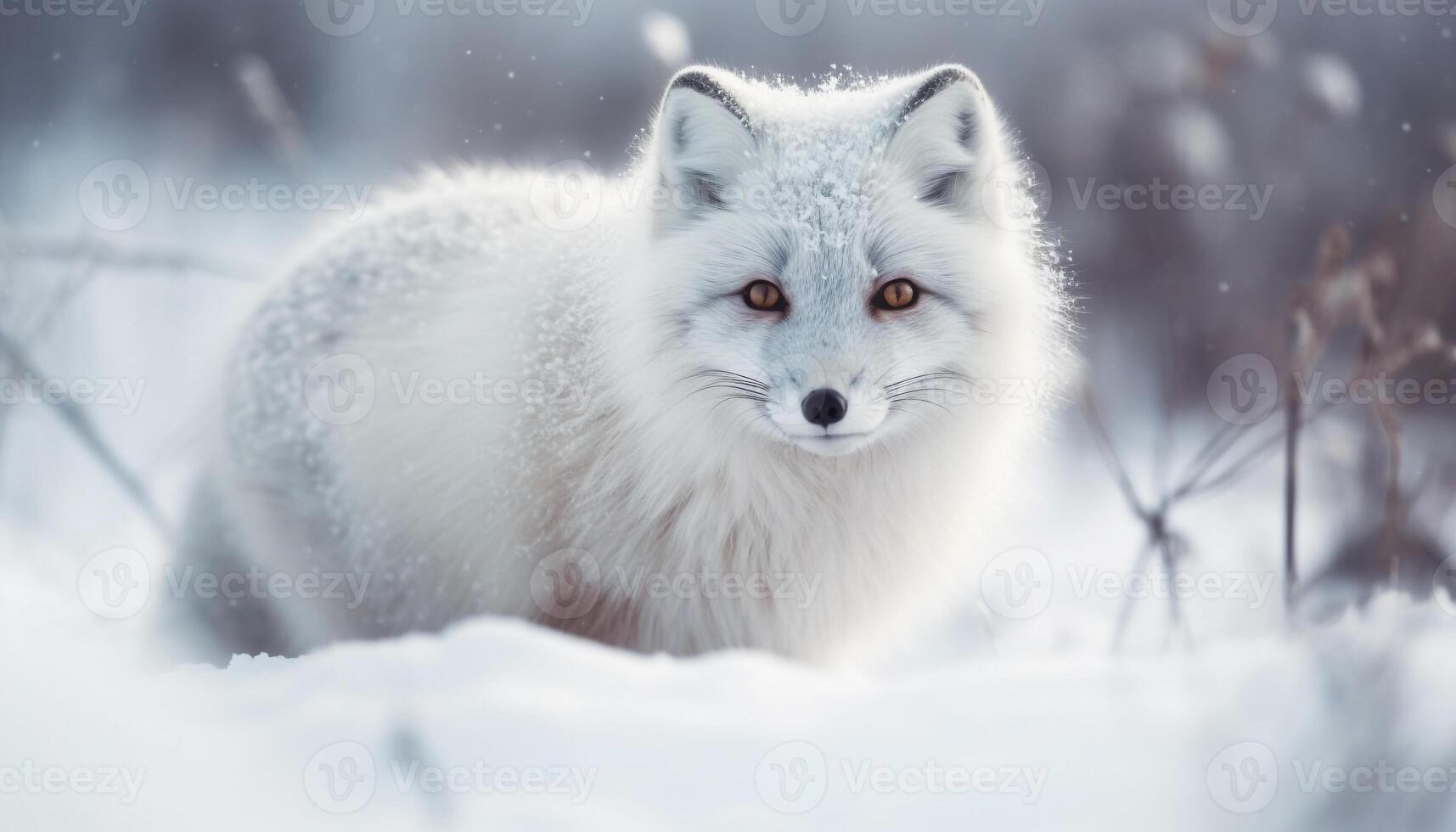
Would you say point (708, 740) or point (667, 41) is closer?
point (708, 740)

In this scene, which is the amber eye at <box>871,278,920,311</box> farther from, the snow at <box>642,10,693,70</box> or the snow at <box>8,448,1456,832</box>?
the snow at <box>642,10,693,70</box>

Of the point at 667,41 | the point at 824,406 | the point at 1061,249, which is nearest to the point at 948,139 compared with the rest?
the point at 824,406

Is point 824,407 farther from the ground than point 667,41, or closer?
closer

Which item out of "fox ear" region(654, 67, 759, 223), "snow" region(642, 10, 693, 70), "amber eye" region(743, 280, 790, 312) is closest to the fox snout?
"amber eye" region(743, 280, 790, 312)

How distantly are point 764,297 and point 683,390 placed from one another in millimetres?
247

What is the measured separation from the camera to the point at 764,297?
5.97ft

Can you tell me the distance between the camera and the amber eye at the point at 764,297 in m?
1.81

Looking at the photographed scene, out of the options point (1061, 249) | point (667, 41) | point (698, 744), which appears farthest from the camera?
point (1061, 249)

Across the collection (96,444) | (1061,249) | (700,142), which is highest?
(1061,249)

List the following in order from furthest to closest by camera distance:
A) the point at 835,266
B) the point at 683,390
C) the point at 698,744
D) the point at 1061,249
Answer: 1. the point at 1061,249
2. the point at 683,390
3. the point at 835,266
4. the point at 698,744

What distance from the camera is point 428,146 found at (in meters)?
4.07

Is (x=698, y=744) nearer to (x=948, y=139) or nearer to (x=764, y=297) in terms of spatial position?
(x=764, y=297)

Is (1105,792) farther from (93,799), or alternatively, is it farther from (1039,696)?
(93,799)

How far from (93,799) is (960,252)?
66.3 inches
